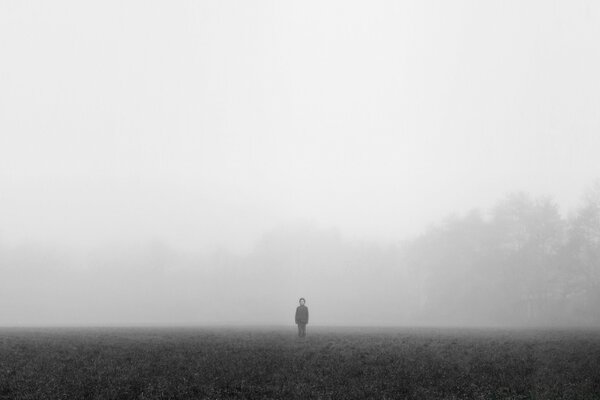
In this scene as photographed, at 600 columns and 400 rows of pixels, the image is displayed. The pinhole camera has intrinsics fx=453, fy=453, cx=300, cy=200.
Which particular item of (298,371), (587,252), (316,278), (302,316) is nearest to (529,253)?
(587,252)

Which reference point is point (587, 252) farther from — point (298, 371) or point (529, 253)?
point (298, 371)

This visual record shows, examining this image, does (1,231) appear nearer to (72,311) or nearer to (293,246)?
(72,311)

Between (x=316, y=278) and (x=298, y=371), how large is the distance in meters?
125

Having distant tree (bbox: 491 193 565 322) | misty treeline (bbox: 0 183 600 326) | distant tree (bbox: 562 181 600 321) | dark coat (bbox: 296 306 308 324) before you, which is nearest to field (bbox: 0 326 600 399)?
dark coat (bbox: 296 306 308 324)

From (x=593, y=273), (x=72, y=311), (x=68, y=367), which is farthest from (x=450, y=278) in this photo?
(x=72, y=311)

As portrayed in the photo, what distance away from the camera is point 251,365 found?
2016 centimetres

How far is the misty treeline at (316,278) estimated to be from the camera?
7906 centimetres

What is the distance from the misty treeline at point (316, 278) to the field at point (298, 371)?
186ft

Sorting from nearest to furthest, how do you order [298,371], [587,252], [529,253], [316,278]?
[298,371], [587,252], [529,253], [316,278]

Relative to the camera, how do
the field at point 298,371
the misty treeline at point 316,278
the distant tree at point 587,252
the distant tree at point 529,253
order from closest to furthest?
the field at point 298,371 → the distant tree at point 587,252 → the distant tree at point 529,253 → the misty treeline at point 316,278

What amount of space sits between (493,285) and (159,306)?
90.1 meters

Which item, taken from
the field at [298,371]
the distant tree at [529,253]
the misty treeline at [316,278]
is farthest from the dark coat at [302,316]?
the distant tree at [529,253]

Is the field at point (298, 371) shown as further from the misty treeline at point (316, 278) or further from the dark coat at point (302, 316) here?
the misty treeline at point (316, 278)

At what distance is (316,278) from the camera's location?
143 meters
